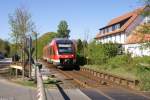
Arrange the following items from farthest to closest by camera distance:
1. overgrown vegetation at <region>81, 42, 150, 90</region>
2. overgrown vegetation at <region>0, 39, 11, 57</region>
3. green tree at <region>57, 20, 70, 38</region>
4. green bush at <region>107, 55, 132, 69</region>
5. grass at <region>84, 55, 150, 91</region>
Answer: green tree at <region>57, 20, 70, 38</region>, overgrown vegetation at <region>0, 39, 11, 57</region>, green bush at <region>107, 55, 132, 69</region>, overgrown vegetation at <region>81, 42, 150, 90</region>, grass at <region>84, 55, 150, 91</region>

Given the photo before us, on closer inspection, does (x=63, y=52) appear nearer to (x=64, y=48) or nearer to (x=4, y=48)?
(x=64, y=48)

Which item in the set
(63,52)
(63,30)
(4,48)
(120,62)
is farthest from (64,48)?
(63,30)

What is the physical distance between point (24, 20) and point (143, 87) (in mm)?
22876

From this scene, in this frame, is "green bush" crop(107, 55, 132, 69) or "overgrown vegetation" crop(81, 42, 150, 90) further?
"green bush" crop(107, 55, 132, 69)

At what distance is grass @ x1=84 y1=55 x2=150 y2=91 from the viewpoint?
19.4 meters

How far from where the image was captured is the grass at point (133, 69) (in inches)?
764

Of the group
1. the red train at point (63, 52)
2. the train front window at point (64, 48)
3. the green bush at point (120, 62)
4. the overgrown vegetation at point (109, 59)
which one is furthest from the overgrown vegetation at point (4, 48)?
the green bush at point (120, 62)

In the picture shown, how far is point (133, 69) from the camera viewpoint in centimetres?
2792

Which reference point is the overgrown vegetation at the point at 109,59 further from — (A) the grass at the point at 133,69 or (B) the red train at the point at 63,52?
(B) the red train at the point at 63,52

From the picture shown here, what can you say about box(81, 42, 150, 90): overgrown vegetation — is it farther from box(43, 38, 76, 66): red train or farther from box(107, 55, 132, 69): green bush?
box(43, 38, 76, 66): red train

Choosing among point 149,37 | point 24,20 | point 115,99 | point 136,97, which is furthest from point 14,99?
point 24,20

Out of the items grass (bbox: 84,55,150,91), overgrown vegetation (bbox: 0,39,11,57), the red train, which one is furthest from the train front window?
overgrown vegetation (bbox: 0,39,11,57)

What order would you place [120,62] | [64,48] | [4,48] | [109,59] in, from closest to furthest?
[120,62] → [109,59] → [64,48] → [4,48]

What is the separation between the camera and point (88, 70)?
3638 centimetres
